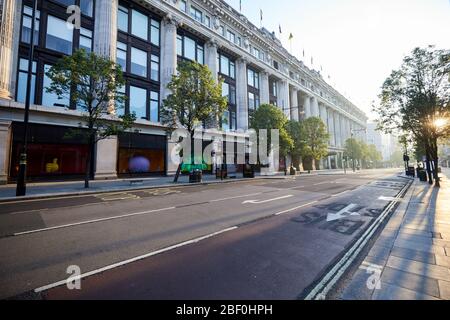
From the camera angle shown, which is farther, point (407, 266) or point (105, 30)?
point (105, 30)

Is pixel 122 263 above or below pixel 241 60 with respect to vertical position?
below

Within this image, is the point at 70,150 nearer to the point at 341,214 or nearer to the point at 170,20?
the point at 170,20

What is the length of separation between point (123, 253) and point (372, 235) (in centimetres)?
660

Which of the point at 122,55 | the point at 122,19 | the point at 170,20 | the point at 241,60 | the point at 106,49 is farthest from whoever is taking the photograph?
the point at 241,60

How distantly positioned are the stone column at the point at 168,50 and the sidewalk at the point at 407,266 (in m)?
25.4

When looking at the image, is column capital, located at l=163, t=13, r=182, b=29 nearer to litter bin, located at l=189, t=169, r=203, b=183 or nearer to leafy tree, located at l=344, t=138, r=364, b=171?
litter bin, located at l=189, t=169, r=203, b=183

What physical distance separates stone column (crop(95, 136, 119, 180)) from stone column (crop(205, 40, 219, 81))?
18.6 meters

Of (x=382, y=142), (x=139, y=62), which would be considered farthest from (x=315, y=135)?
(x=382, y=142)

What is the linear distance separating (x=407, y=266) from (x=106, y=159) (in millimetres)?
22538

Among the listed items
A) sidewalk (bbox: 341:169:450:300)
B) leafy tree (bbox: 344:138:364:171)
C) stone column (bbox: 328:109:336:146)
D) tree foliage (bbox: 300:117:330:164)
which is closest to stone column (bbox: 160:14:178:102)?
sidewalk (bbox: 341:169:450:300)

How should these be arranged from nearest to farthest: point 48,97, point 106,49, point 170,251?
point 170,251, point 48,97, point 106,49

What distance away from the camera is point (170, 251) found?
463 centimetres

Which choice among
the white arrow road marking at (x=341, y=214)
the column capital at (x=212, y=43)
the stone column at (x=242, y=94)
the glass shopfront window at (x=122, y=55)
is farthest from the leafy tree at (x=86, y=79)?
the stone column at (x=242, y=94)
